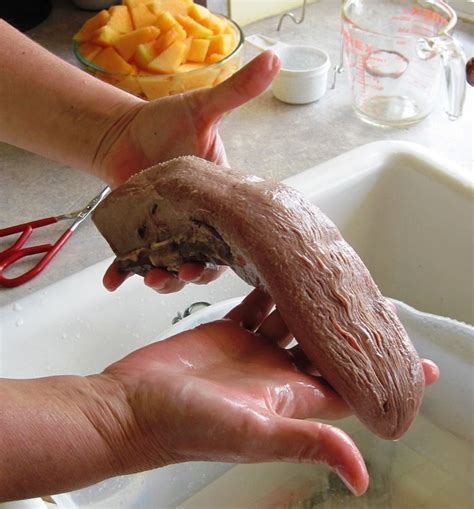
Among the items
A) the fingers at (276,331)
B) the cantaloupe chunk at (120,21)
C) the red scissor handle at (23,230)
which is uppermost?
the cantaloupe chunk at (120,21)

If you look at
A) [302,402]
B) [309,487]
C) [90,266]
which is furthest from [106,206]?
[309,487]

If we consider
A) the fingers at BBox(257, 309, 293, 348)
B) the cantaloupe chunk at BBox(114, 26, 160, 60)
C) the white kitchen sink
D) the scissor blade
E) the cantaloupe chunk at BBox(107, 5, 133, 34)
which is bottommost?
the white kitchen sink

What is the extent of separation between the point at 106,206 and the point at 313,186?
0.36m

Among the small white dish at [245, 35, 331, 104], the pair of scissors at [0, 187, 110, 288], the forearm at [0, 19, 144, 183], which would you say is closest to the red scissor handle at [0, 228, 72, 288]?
the pair of scissors at [0, 187, 110, 288]

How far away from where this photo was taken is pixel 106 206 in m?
0.77

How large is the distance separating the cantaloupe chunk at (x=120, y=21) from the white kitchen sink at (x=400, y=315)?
40cm

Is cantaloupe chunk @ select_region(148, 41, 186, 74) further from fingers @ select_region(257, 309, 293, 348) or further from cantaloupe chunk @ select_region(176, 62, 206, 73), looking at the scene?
fingers @ select_region(257, 309, 293, 348)

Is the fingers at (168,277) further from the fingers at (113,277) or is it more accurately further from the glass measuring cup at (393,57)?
the glass measuring cup at (393,57)

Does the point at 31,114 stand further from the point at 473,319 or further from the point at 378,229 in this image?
the point at 473,319

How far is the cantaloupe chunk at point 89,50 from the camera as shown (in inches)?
45.6

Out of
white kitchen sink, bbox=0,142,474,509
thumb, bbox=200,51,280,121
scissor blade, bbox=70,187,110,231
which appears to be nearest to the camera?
thumb, bbox=200,51,280,121

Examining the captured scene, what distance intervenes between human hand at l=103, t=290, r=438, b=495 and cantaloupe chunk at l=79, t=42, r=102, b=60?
64 centimetres

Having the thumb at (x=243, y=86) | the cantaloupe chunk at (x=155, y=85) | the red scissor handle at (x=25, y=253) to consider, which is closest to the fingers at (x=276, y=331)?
the thumb at (x=243, y=86)

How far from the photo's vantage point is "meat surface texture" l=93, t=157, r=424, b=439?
0.62 metres
